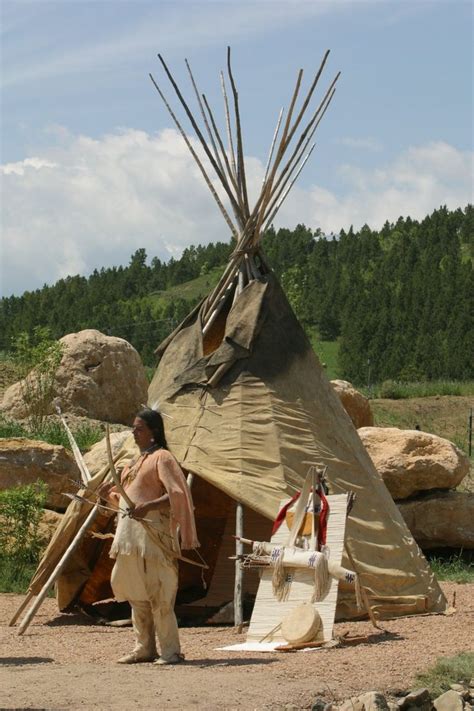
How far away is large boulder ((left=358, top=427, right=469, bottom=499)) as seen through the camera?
1211 centimetres

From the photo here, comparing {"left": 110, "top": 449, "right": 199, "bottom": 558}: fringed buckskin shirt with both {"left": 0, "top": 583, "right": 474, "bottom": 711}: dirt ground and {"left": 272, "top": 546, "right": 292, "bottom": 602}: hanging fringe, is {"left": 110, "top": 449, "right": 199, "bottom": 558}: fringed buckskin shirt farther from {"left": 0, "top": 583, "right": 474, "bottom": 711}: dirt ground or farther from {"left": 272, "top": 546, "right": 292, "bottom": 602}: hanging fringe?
{"left": 272, "top": 546, "right": 292, "bottom": 602}: hanging fringe

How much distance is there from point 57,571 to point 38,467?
2851 millimetres

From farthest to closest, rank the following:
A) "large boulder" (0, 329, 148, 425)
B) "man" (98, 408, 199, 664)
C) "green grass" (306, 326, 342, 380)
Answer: "green grass" (306, 326, 342, 380) → "large boulder" (0, 329, 148, 425) → "man" (98, 408, 199, 664)

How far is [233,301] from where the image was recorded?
33.1 feet

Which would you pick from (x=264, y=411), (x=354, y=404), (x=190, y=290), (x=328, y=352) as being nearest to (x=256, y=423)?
(x=264, y=411)

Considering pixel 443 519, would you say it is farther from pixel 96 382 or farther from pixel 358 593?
pixel 96 382

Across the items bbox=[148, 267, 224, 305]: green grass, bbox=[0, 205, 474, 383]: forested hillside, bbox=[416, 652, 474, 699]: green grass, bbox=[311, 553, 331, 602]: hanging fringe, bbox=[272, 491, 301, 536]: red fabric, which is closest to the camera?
bbox=[416, 652, 474, 699]: green grass

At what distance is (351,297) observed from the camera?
44.8 m

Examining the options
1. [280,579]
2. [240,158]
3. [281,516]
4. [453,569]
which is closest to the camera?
[280,579]

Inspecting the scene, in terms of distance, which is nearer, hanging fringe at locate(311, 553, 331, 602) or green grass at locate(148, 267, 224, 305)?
hanging fringe at locate(311, 553, 331, 602)

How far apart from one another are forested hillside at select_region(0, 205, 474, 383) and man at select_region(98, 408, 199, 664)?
913 inches

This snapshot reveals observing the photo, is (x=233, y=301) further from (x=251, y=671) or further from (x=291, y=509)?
(x=251, y=671)

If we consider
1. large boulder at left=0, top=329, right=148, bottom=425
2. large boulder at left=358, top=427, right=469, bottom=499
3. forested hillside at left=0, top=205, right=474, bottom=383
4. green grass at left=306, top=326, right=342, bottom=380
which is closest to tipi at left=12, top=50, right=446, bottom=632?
large boulder at left=358, top=427, right=469, bottom=499

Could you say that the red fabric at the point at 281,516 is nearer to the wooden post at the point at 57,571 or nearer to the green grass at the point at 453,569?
the wooden post at the point at 57,571
